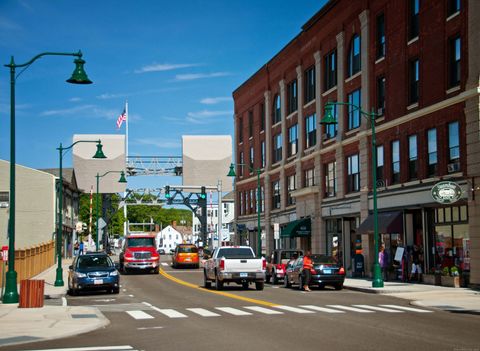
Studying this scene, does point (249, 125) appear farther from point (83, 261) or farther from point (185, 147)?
point (83, 261)

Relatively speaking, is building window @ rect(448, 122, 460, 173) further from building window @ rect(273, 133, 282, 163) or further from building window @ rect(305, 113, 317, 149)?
building window @ rect(273, 133, 282, 163)

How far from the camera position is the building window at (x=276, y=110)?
58909 millimetres

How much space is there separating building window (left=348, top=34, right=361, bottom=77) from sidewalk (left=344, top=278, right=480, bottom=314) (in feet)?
47.7

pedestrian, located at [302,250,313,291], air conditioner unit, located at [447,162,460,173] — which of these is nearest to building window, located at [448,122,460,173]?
air conditioner unit, located at [447,162,460,173]

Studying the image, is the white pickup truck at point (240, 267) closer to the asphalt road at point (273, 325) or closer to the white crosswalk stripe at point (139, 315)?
the asphalt road at point (273, 325)

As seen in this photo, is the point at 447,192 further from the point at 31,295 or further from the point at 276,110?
the point at 276,110

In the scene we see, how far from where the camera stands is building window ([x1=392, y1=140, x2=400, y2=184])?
37.3m

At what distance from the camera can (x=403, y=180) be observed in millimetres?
36562

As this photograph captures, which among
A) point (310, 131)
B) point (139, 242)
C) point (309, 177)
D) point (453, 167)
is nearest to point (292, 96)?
point (310, 131)

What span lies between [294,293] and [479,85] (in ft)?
37.4

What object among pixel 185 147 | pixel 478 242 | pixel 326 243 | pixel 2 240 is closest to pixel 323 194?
pixel 326 243


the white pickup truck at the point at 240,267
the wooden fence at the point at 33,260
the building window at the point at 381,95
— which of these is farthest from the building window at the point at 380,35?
the wooden fence at the point at 33,260

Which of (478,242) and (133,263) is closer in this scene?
(478,242)

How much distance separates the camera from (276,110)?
59812 millimetres
